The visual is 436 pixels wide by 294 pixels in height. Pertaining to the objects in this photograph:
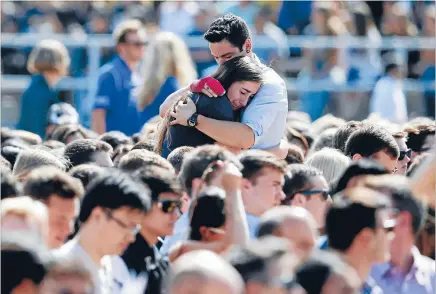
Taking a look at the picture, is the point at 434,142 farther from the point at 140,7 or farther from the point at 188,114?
the point at 140,7

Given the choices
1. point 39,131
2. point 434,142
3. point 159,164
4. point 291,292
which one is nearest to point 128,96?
point 39,131

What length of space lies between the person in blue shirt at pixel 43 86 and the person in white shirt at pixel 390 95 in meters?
4.01

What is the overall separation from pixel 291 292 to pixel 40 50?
8.13 metres

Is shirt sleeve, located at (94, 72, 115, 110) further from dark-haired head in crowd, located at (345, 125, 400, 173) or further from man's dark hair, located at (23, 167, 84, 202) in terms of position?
man's dark hair, located at (23, 167, 84, 202)

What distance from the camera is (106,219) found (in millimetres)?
5621

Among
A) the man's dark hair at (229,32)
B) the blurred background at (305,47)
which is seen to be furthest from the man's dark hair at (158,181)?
the blurred background at (305,47)

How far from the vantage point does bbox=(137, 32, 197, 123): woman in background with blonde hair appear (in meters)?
11.5

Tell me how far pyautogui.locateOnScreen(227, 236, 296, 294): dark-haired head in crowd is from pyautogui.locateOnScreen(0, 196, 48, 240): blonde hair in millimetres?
839

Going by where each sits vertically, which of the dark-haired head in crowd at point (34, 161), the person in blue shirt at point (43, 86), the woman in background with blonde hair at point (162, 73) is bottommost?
the person in blue shirt at point (43, 86)

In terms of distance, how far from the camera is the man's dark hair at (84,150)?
823cm

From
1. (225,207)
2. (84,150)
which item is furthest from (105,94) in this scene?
(225,207)

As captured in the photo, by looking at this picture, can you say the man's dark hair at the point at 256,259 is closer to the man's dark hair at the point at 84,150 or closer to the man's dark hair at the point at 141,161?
the man's dark hair at the point at 141,161

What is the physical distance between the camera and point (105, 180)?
5754mm

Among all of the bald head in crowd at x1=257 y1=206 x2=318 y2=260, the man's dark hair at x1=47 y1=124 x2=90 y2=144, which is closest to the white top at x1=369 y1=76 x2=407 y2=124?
the man's dark hair at x1=47 y1=124 x2=90 y2=144
